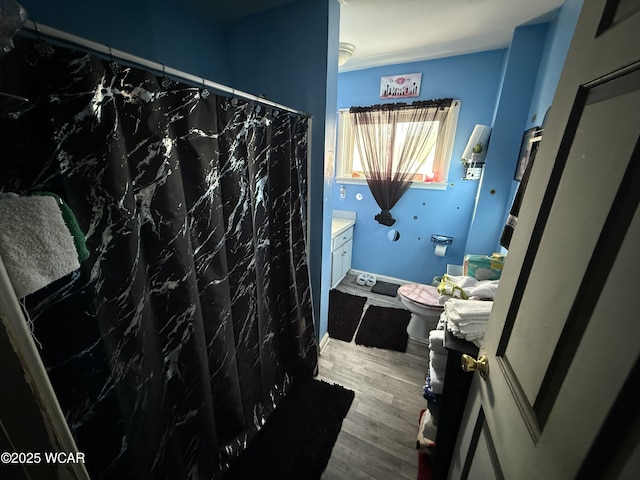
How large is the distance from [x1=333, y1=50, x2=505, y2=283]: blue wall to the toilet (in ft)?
2.42

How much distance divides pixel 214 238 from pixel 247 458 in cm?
120

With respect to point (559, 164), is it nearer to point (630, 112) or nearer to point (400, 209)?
point (630, 112)

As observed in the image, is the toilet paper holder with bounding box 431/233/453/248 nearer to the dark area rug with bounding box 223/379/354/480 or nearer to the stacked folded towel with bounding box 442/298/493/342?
the stacked folded towel with bounding box 442/298/493/342

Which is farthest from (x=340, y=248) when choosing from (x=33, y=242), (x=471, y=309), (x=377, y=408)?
(x=33, y=242)

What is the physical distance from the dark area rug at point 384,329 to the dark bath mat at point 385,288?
282mm

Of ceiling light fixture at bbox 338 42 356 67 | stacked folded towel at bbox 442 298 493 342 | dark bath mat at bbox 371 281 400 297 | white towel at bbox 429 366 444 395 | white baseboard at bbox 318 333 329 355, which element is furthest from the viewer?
dark bath mat at bbox 371 281 400 297

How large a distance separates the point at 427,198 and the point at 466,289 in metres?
1.32

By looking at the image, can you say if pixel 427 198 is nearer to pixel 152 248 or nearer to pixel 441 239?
pixel 441 239

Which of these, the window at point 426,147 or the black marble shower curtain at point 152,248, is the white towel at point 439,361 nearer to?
the black marble shower curtain at point 152,248

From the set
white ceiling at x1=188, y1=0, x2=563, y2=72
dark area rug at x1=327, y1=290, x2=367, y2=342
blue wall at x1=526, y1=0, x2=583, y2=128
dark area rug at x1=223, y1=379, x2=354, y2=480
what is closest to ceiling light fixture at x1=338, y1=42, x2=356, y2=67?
white ceiling at x1=188, y1=0, x2=563, y2=72

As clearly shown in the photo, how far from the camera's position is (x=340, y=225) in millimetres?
2797

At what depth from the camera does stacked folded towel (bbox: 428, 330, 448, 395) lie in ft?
3.78

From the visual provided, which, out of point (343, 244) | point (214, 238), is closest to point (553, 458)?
point (214, 238)

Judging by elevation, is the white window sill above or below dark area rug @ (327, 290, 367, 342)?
above
